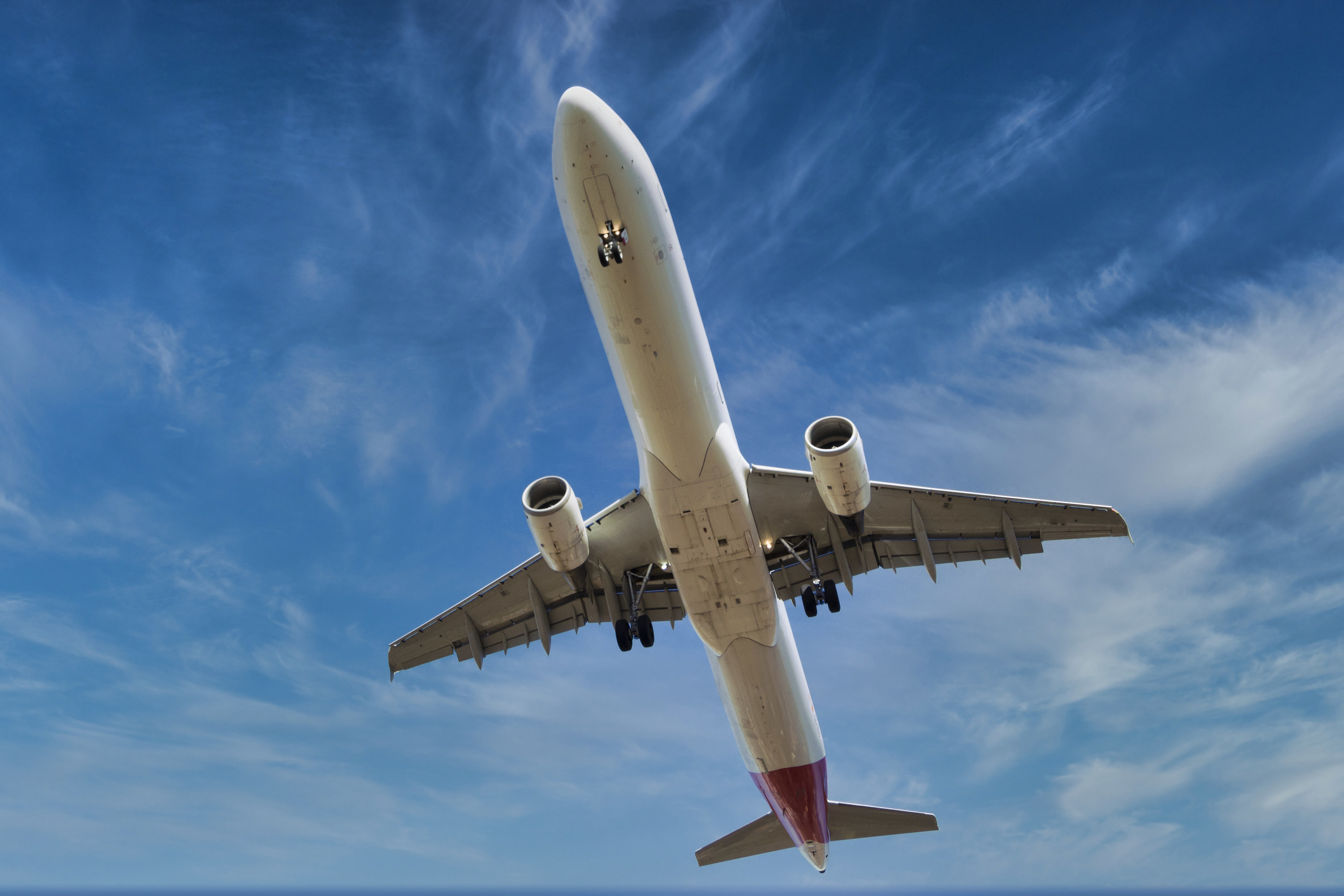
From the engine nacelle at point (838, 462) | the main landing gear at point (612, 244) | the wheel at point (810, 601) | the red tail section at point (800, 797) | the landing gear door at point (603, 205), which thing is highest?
the landing gear door at point (603, 205)

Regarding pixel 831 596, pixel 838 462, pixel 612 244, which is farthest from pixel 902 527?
pixel 612 244

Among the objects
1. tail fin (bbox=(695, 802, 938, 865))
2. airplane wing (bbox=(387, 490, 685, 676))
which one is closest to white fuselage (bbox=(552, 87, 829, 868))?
airplane wing (bbox=(387, 490, 685, 676))

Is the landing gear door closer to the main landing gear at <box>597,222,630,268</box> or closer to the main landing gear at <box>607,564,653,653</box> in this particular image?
the main landing gear at <box>597,222,630,268</box>

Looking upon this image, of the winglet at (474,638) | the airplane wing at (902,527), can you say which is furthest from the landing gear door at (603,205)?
the winglet at (474,638)

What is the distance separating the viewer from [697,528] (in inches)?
714

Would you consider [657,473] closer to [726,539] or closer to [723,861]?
[726,539]

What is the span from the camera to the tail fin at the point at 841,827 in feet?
86.1

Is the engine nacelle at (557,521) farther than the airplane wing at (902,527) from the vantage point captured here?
No

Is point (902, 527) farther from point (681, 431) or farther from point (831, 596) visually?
point (681, 431)

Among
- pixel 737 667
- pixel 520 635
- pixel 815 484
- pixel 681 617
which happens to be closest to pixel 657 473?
pixel 815 484

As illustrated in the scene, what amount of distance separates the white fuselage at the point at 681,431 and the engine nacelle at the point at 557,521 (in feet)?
5.33

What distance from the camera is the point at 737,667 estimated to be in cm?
1998

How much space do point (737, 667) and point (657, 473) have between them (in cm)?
533

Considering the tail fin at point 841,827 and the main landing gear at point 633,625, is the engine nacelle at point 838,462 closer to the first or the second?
the main landing gear at point 633,625
